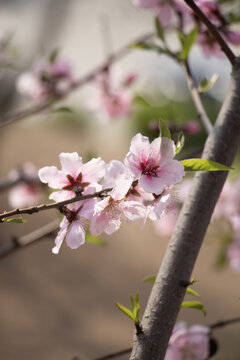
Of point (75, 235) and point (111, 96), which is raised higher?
point (111, 96)

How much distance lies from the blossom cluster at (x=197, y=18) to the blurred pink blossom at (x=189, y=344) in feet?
1.89

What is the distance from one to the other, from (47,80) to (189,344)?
1023 mm

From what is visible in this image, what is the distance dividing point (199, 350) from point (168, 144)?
1.72 ft

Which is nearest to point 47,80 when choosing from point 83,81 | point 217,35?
point 83,81

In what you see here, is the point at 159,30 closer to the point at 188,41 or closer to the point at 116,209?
the point at 188,41

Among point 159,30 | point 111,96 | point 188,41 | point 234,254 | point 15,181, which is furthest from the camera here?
point 111,96

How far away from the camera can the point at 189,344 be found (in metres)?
0.92

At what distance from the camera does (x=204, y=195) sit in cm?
62

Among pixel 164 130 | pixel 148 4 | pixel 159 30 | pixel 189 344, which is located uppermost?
pixel 148 4

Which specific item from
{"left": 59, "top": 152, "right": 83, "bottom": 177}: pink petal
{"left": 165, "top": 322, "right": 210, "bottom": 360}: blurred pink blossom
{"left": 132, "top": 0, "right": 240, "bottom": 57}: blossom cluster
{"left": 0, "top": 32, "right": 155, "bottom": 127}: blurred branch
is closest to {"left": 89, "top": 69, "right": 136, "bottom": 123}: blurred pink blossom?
{"left": 0, "top": 32, "right": 155, "bottom": 127}: blurred branch

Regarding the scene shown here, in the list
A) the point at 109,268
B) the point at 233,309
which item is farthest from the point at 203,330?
the point at 109,268

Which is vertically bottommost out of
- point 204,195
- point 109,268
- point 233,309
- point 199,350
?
point 199,350

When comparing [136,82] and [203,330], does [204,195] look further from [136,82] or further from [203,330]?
[136,82]

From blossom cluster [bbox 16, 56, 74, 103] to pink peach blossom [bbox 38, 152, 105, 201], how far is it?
40.3 inches
